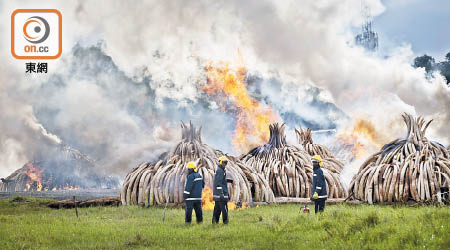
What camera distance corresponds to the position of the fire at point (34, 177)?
2881cm

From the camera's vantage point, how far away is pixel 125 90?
155 feet

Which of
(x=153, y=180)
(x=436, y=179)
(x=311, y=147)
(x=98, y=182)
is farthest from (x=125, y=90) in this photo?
(x=436, y=179)

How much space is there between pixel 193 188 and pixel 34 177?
2083 cm

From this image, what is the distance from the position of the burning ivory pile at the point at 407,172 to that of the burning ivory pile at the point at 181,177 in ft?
13.0

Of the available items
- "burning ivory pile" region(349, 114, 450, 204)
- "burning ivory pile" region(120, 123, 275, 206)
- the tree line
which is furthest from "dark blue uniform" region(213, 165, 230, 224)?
the tree line

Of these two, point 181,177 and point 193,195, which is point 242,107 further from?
point 193,195

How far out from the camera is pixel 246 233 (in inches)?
382

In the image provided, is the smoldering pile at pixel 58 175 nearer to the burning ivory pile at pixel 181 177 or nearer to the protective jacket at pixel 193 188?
the burning ivory pile at pixel 181 177

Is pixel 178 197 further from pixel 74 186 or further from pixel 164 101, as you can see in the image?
pixel 164 101

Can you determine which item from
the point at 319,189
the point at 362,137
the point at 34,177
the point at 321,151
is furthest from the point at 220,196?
the point at 34,177

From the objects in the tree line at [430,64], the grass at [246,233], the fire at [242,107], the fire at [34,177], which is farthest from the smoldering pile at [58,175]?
the tree line at [430,64]

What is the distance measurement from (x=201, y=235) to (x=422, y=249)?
456 cm

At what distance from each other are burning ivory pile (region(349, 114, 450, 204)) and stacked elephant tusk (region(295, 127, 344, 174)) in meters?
5.14

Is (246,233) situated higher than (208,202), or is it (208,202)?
(208,202)
